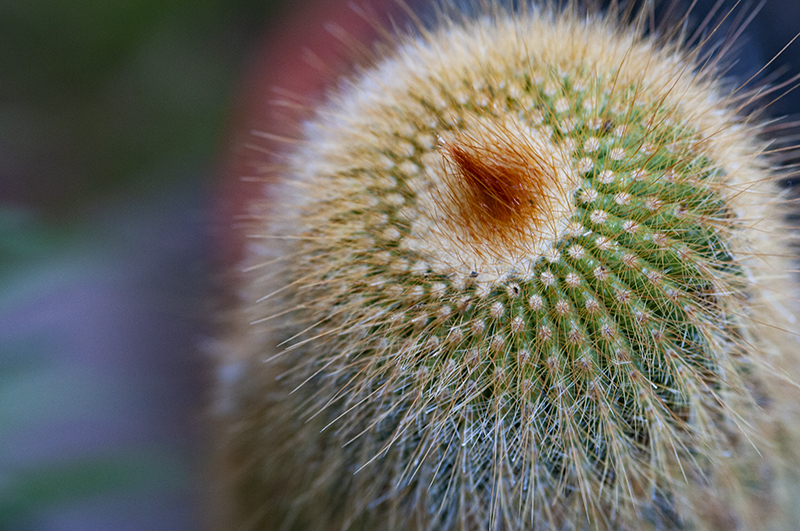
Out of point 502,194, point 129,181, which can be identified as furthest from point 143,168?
point 502,194

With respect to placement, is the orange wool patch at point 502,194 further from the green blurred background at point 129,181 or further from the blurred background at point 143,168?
the green blurred background at point 129,181

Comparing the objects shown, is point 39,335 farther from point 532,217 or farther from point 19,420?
point 532,217

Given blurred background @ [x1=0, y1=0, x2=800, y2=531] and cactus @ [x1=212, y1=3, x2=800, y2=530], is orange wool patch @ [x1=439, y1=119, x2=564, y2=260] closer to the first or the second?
cactus @ [x1=212, y1=3, x2=800, y2=530]

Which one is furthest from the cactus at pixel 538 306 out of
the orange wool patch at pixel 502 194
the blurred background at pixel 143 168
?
the blurred background at pixel 143 168

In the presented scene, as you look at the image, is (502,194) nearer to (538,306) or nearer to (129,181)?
(538,306)

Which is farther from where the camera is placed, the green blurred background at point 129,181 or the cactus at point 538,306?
the green blurred background at point 129,181

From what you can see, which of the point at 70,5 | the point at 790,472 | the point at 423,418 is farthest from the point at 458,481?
the point at 70,5
